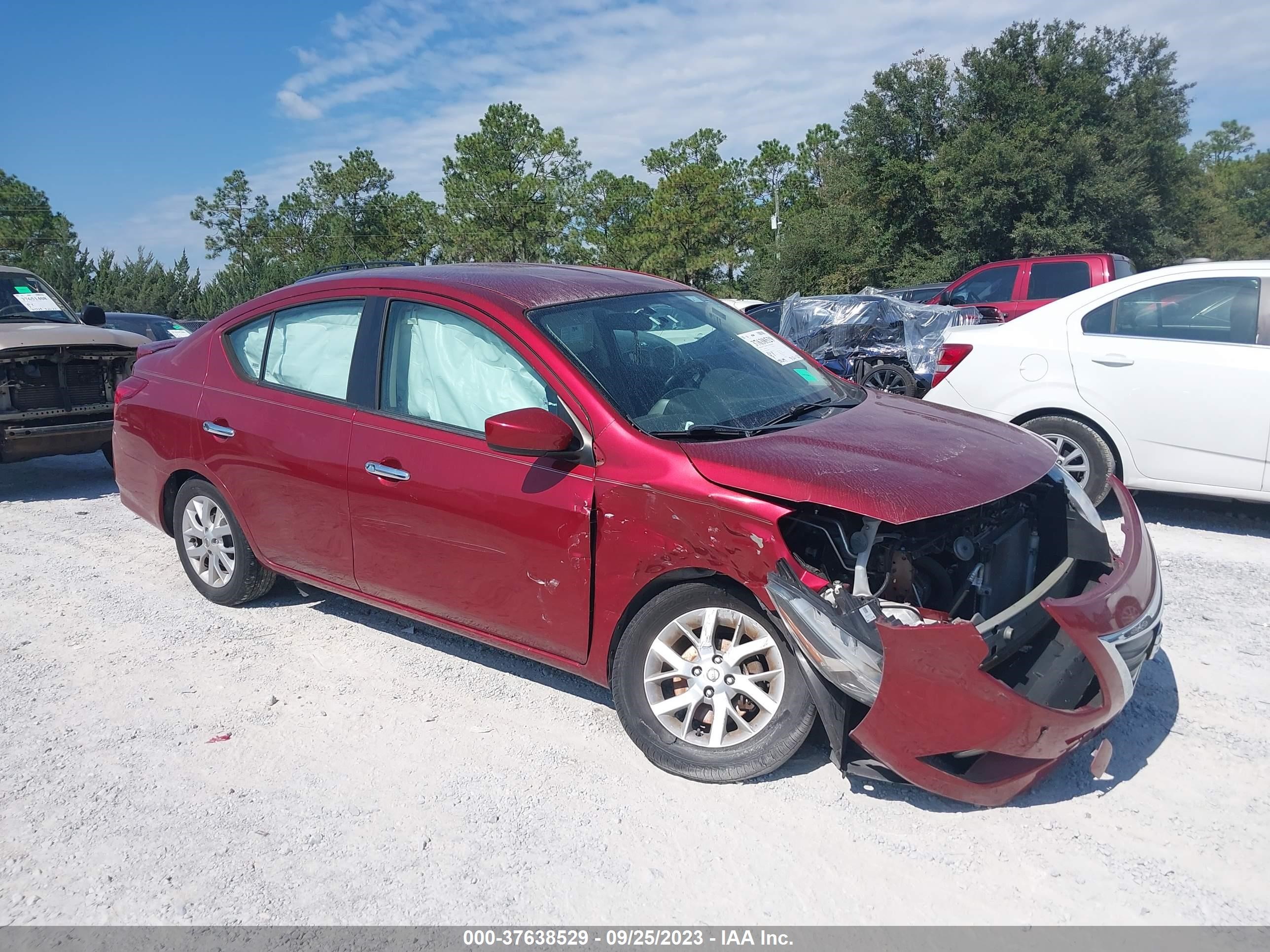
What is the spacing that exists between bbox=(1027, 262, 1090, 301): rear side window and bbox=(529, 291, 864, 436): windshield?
8.40 m

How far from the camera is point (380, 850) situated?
9.36ft

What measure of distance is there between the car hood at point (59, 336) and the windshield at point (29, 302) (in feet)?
0.54

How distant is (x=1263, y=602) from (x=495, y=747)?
3.90 meters

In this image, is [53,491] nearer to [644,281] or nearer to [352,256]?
[644,281]

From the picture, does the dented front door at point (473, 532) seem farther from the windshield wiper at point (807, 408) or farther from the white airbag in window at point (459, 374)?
the windshield wiper at point (807, 408)

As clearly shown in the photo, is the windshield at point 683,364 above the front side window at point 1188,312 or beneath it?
beneath

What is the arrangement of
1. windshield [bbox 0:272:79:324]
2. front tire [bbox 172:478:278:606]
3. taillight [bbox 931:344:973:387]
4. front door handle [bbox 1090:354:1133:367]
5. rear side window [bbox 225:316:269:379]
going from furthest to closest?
windshield [bbox 0:272:79:324] < taillight [bbox 931:344:973:387] < front door handle [bbox 1090:354:1133:367] < front tire [bbox 172:478:278:606] < rear side window [bbox 225:316:269:379]

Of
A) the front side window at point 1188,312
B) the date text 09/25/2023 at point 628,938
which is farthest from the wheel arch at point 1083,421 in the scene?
the date text 09/25/2023 at point 628,938

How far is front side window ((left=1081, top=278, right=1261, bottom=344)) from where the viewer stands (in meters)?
5.47

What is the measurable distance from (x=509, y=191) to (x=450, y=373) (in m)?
56.8

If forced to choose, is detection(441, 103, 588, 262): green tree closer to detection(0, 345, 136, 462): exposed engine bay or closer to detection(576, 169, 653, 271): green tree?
detection(576, 169, 653, 271): green tree

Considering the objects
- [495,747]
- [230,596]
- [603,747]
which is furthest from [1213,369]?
[230,596]

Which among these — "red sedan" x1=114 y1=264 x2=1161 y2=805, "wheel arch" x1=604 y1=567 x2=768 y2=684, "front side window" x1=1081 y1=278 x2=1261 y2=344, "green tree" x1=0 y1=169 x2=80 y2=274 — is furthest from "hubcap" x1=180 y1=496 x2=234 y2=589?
"green tree" x1=0 y1=169 x2=80 y2=274

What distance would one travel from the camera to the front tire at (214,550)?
4.66 m
